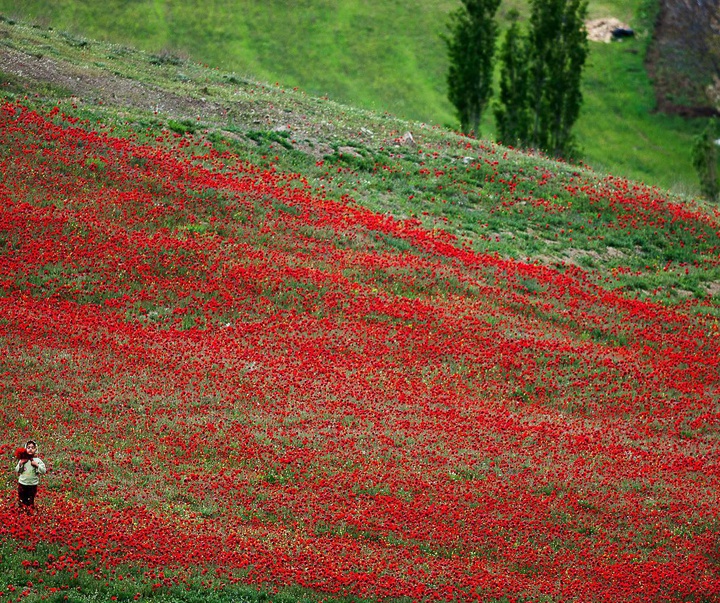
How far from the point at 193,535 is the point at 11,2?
241ft

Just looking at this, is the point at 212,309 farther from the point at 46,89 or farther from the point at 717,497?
the point at 46,89

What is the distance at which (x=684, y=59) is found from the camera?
79.8m

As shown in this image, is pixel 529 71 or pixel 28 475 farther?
pixel 529 71

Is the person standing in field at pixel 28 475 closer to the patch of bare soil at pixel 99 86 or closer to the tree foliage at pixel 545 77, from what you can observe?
the patch of bare soil at pixel 99 86

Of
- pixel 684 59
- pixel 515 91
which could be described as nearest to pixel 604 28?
pixel 684 59

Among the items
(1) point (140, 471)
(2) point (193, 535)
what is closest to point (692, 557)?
(2) point (193, 535)

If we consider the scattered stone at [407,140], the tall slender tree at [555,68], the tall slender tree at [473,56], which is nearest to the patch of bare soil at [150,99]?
the scattered stone at [407,140]

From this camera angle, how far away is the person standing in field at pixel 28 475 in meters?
16.3

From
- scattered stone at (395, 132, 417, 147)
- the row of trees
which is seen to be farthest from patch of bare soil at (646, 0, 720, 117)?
scattered stone at (395, 132, 417, 147)

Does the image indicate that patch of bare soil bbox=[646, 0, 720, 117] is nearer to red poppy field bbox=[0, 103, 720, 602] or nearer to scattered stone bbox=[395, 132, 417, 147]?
scattered stone bbox=[395, 132, 417, 147]

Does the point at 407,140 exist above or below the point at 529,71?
below

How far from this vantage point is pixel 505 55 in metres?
65.1

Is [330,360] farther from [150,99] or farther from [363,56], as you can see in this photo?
[363,56]

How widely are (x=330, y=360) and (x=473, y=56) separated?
4364 cm
